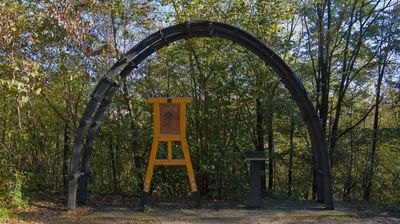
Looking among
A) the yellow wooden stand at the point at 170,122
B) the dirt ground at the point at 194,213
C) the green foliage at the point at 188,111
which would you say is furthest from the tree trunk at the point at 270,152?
the yellow wooden stand at the point at 170,122

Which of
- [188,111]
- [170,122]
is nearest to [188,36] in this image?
[170,122]

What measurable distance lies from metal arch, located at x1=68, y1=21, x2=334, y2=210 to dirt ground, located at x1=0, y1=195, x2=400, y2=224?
0.37 m

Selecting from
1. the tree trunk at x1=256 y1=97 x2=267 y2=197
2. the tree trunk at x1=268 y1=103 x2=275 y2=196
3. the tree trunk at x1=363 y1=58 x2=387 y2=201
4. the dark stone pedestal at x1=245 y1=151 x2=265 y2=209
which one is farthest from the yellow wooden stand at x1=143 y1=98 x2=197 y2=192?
the tree trunk at x1=363 y1=58 x2=387 y2=201

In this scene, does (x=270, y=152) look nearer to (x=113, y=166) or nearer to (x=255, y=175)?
(x=255, y=175)

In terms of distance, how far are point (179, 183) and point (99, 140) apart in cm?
231

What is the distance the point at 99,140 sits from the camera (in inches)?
371

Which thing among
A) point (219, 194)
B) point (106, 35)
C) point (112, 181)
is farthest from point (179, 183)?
point (106, 35)

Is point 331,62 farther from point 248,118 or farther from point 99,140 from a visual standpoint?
point 99,140

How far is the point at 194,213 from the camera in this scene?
264 inches

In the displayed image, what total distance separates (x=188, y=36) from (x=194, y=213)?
3.25 m

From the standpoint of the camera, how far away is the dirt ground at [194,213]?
6.19 meters

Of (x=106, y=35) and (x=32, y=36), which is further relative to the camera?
(x=106, y=35)

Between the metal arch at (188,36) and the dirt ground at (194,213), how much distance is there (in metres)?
0.37

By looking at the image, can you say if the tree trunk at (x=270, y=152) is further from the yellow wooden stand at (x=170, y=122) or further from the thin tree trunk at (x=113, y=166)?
the thin tree trunk at (x=113, y=166)
